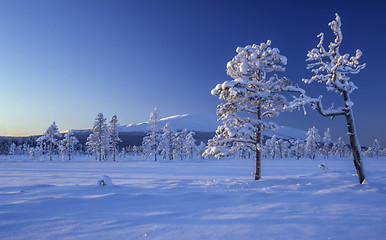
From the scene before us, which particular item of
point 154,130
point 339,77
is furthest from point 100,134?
point 339,77

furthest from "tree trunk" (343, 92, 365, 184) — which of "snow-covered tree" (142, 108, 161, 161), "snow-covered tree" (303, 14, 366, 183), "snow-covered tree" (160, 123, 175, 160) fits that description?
"snow-covered tree" (160, 123, 175, 160)

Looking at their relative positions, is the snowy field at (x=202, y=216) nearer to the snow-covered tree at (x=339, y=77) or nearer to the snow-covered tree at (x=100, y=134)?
the snow-covered tree at (x=339, y=77)

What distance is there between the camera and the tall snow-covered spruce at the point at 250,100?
12531 mm

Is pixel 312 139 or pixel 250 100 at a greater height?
pixel 250 100

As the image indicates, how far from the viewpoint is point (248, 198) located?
25.4ft

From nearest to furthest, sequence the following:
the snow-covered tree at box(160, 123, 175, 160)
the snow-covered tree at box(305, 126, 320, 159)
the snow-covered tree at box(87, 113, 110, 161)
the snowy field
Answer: the snowy field < the snow-covered tree at box(87, 113, 110, 161) < the snow-covered tree at box(160, 123, 175, 160) < the snow-covered tree at box(305, 126, 320, 159)

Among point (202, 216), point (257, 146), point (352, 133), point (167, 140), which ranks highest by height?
point (352, 133)

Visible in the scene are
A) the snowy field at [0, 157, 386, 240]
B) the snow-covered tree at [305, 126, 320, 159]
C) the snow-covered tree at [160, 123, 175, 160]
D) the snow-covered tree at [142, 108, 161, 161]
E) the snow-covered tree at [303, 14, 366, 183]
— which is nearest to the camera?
the snowy field at [0, 157, 386, 240]

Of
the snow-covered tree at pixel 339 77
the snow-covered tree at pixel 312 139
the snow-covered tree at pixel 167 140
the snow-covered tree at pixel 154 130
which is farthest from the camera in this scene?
the snow-covered tree at pixel 312 139

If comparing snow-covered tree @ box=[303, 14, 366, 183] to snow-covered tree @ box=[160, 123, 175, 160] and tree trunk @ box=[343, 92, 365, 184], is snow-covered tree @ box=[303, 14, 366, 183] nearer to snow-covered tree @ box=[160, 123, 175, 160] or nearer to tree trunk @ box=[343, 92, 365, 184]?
tree trunk @ box=[343, 92, 365, 184]

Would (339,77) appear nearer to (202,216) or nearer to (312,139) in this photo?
(202,216)

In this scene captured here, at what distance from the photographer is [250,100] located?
1297 cm

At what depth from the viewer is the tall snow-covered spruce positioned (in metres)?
12.5

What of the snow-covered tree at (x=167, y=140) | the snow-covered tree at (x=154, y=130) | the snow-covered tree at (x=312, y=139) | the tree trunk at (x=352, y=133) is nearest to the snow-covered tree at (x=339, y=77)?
the tree trunk at (x=352, y=133)
